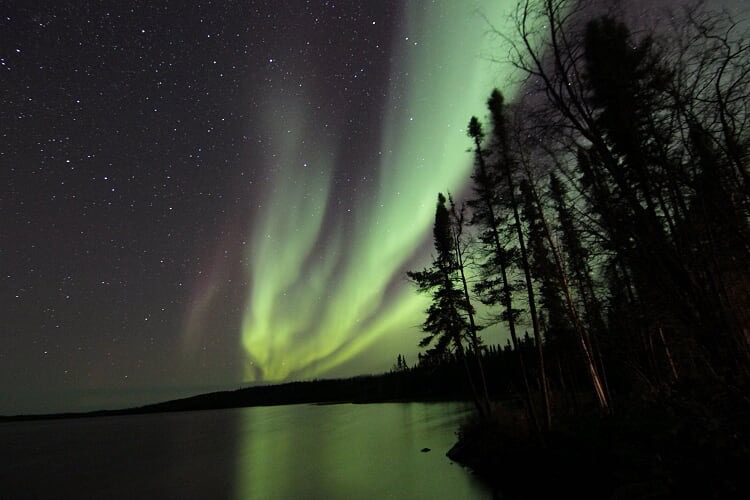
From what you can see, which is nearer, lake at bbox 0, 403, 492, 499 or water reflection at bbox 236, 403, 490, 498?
water reflection at bbox 236, 403, 490, 498

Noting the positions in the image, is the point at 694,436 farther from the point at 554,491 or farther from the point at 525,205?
the point at 525,205

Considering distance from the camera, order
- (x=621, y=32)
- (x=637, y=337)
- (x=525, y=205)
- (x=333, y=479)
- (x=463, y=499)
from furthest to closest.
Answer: (x=333, y=479)
(x=525, y=205)
(x=463, y=499)
(x=637, y=337)
(x=621, y=32)

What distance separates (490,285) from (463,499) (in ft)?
29.8

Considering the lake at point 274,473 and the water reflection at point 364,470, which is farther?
the lake at point 274,473

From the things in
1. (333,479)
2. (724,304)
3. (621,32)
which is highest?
(621,32)

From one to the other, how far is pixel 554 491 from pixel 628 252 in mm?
10201

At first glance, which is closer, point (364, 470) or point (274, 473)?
point (364, 470)

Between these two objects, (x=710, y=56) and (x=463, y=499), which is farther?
(x=463, y=499)

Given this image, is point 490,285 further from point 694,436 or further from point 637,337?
point 694,436

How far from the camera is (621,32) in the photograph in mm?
5098

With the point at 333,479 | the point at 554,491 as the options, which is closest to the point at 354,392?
the point at 333,479

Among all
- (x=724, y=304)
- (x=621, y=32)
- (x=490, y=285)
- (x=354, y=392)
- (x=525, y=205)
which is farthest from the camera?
(x=354, y=392)

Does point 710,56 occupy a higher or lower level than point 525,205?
lower

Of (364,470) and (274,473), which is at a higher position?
(364,470)
